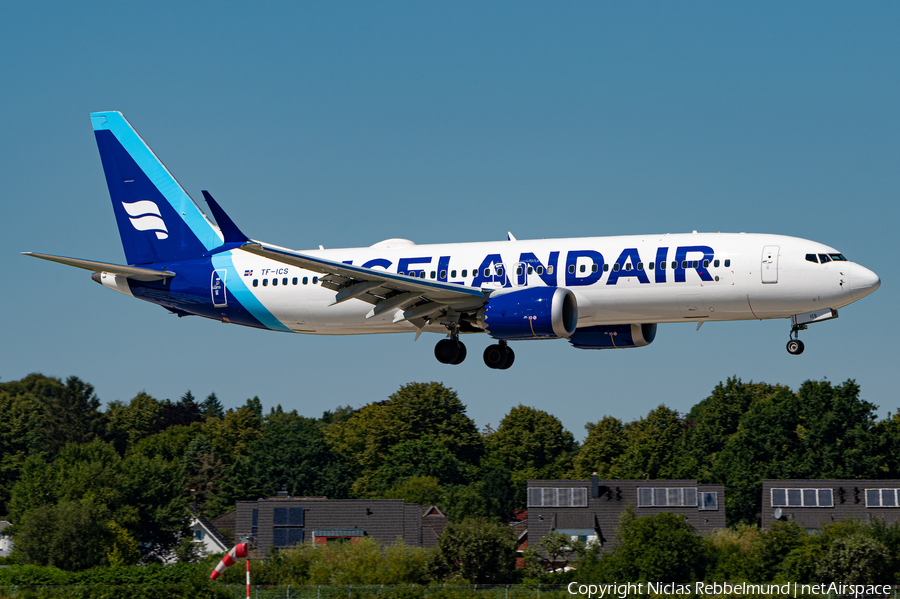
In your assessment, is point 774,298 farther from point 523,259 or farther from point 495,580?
point 495,580

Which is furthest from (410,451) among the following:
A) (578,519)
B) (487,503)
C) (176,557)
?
(578,519)

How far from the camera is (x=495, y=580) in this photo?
225ft

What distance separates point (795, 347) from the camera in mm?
44531

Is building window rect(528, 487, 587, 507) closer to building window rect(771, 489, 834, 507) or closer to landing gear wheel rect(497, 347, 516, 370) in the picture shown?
building window rect(771, 489, 834, 507)

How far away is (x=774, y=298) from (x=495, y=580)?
32.2 m

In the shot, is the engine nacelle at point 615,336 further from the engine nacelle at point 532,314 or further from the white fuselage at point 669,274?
the engine nacelle at point 532,314

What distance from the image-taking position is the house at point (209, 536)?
102 m

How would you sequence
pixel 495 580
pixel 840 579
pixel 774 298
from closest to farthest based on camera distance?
1. pixel 774 298
2. pixel 840 579
3. pixel 495 580

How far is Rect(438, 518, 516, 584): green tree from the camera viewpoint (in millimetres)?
67750

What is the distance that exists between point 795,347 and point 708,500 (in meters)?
44.3

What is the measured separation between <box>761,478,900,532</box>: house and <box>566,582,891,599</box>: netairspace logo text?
26.8 meters

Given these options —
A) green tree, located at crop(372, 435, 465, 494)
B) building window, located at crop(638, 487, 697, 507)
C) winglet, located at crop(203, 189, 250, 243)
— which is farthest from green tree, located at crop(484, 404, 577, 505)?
winglet, located at crop(203, 189, 250, 243)

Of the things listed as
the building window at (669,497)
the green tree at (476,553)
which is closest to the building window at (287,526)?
the green tree at (476,553)

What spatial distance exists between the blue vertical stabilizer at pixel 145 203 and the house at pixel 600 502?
1451 inches
